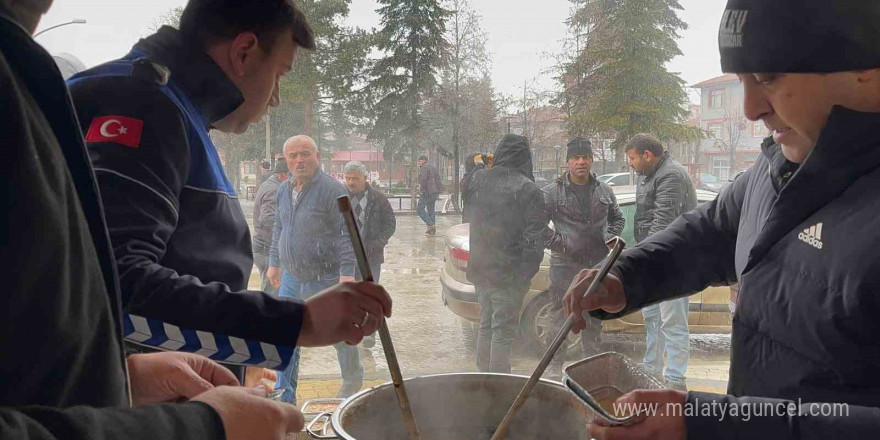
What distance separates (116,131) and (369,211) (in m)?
4.14

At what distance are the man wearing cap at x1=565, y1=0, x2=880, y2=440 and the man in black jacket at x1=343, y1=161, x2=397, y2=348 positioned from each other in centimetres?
411

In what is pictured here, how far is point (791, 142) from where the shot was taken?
1.30m

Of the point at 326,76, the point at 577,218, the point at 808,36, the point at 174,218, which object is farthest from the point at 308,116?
the point at 808,36


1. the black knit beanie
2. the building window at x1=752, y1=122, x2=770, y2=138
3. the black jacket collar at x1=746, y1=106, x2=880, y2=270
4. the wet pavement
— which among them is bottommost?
the wet pavement

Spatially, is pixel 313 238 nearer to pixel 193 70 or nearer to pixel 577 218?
pixel 577 218

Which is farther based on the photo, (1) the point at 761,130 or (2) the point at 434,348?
(2) the point at 434,348

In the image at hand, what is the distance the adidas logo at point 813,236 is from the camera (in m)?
1.15

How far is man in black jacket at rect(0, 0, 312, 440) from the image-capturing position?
60cm

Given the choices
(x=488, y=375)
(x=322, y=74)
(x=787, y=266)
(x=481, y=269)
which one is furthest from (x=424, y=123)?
(x=787, y=266)

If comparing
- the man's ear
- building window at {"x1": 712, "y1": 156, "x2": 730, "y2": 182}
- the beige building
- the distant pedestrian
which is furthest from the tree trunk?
building window at {"x1": 712, "y1": 156, "x2": 730, "y2": 182}

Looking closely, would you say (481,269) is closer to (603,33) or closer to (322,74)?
(322,74)

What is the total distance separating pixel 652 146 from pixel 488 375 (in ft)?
12.5

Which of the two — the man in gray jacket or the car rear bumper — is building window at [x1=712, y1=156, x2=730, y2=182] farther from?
the car rear bumper

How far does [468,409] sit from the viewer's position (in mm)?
1695
